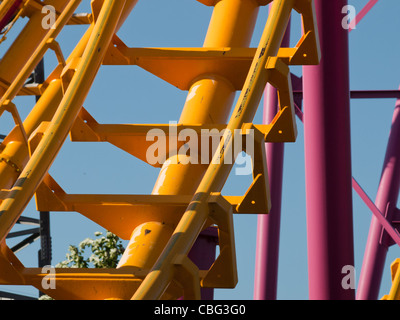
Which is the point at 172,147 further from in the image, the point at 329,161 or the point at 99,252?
the point at 99,252

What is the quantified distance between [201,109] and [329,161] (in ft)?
3.95

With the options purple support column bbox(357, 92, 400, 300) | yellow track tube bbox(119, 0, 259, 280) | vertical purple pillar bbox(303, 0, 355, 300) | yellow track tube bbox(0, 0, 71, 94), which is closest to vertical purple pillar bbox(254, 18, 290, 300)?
purple support column bbox(357, 92, 400, 300)

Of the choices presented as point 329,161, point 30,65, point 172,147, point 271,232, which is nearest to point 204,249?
point 172,147

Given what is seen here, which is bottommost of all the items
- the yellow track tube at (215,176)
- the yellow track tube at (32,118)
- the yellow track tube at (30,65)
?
the yellow track tube at (215,176)

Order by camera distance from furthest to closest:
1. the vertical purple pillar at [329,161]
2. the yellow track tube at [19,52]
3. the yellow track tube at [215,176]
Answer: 1. the yellow track tube at [19,52]
2. the vertical purple pillar at [329,161]
3. the yellow track tube at [215,176]

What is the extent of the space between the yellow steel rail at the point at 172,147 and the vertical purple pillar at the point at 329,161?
0.77 meters

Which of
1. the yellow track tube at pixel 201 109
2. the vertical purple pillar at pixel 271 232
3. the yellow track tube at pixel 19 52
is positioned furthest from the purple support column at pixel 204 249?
the vertical purple pillar at pixel 271 232

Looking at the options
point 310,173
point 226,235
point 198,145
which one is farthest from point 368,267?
point 226,235

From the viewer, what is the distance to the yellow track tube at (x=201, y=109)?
378 cm

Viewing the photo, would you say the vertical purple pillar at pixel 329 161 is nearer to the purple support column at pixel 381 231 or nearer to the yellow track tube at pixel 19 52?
the yellow track tube at pixel 19 52

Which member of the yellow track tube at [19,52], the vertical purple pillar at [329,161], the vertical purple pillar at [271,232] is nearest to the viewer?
the vertical purple pillar at [329,161]

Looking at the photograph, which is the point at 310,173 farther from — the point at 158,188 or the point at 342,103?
the point at 158,188

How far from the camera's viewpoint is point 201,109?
14.0 feet

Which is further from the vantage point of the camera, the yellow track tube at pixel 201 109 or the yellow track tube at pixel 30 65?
the yellow track tube at pixel 30 65
